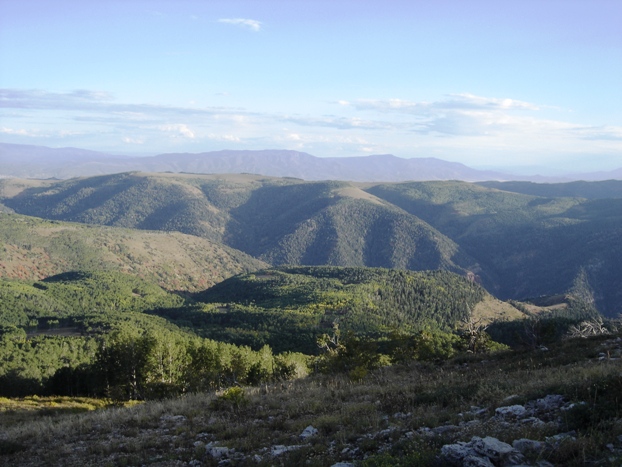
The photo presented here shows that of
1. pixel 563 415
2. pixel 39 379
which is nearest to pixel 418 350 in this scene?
pixel 563 415

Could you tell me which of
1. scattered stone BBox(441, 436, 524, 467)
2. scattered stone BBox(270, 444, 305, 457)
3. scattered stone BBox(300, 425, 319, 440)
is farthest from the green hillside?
scattered stone BBox(441, 436, 524, 467)

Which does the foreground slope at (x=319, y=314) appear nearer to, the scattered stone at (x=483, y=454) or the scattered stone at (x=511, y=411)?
the scattered stone at (x=511, y=411)

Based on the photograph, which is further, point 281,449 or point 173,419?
point 173,419

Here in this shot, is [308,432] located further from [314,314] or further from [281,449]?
[314,314]

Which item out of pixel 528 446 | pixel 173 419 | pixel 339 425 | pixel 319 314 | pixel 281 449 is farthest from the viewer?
pixel 319 314

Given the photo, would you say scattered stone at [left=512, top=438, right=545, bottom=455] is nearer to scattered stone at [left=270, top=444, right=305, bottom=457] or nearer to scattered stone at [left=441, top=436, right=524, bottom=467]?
scattered stone at [left=441, top=436, right=524, bottom=467]

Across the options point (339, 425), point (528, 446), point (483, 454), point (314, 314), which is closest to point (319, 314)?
point (314, 314)

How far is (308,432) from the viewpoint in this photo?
511 inches

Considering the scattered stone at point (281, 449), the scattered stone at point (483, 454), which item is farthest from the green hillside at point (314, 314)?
the scattered stone at point (483, 454)

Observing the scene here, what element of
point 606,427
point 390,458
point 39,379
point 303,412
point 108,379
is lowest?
point 39,379

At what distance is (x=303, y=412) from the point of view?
53.0 ft

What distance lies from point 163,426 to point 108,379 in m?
40.7

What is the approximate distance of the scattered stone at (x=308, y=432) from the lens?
12.7 metres

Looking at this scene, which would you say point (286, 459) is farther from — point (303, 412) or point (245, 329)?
point (245, 329)
